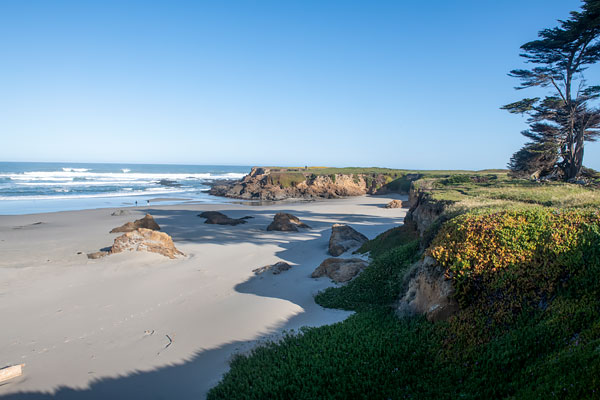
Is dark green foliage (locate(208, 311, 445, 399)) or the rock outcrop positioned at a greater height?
the rock outcrop

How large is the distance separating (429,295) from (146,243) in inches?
493

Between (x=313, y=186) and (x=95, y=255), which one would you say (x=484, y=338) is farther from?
(x=313, y=186)

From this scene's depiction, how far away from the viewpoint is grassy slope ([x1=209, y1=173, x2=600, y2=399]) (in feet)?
13.4

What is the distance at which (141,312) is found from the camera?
9.30 meters

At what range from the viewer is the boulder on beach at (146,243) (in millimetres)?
15039

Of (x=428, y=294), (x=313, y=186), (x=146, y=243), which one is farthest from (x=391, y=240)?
(x=313, y=186)

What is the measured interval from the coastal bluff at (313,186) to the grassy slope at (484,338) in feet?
139

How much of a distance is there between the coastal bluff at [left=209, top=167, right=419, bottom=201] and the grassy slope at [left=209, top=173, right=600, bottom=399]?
42.4 m

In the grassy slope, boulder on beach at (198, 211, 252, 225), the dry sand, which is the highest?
the grassy slope

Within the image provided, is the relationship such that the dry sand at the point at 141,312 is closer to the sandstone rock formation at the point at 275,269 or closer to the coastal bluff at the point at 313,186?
the sandstone rock formation at the point at 275,269

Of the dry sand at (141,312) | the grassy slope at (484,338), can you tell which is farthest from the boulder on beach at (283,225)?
the grassy slope at (484,338)

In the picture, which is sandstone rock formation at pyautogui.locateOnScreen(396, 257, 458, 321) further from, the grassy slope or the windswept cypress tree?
the windswept cypress tree

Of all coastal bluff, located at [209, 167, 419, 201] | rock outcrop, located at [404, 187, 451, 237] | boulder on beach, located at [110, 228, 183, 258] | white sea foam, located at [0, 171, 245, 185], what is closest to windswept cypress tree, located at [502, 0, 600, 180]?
rock outcrop, located at [404, 187, 451, 237]

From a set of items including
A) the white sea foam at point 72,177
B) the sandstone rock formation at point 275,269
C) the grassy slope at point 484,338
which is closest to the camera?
the grassy slope at point 484,338
